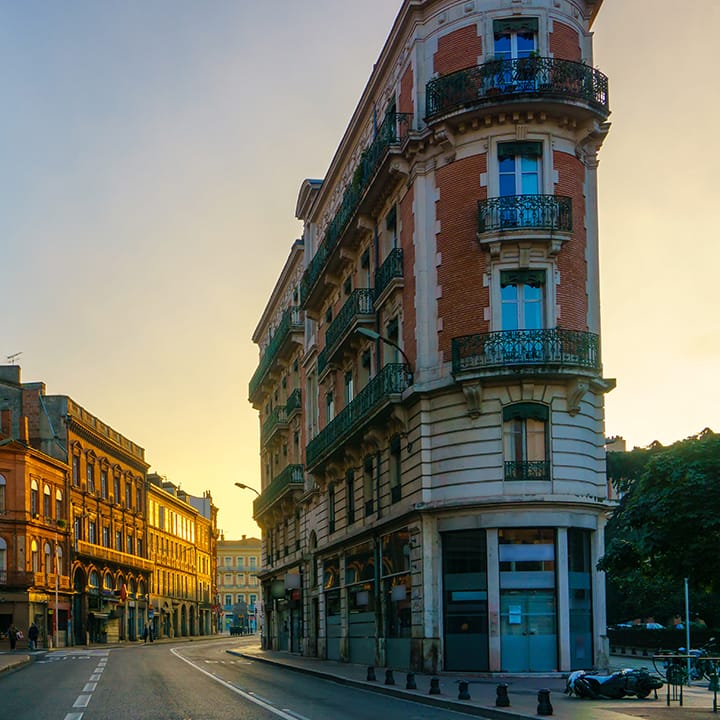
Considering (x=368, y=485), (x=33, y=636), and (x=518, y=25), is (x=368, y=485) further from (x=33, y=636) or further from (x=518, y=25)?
(x=33, y=636)

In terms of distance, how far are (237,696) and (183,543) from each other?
9633 cm

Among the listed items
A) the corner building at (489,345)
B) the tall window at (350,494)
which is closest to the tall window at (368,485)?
the corner building at (489,345)

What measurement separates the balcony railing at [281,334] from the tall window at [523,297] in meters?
24.7

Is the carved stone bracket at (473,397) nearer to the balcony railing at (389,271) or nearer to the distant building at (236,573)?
the balcony railing at (389,271)

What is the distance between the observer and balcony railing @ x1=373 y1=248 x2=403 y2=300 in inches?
1364

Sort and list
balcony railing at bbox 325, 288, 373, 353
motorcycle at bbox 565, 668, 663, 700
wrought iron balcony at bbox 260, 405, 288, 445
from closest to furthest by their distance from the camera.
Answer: motorcycle at bbox 565, 668, 663, 700 < balcony railing at bbox 325, 288, 373, 353 < wrought iron balcony at bbox 260, 405, 288, 445

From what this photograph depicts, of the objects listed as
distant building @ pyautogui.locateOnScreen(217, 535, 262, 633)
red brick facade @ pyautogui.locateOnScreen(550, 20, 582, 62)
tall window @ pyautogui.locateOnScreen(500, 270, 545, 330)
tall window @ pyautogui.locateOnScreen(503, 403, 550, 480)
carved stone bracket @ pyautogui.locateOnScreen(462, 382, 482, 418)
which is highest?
red brick facade @ pyautogui.locateOnScreen(550, 20, 582, 62)

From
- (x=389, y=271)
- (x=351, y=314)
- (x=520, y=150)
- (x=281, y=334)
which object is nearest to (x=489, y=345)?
(x=520, y=150)

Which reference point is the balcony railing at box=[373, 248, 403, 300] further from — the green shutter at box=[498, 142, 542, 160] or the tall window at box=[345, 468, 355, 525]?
the tall window at box=[345, 468, 355, 525]

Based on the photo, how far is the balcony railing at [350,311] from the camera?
38406mm

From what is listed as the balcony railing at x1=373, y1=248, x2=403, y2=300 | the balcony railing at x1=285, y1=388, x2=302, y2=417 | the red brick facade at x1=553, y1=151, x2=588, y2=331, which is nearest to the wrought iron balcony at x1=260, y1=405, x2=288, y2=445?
the balcony railing at x1=285, y1=388, x2=302, y2=417

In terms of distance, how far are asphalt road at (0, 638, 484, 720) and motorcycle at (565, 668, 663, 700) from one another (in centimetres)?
303

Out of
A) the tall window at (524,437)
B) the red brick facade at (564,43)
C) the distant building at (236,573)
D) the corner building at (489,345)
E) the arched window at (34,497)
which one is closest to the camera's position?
the corner building at (489,345)

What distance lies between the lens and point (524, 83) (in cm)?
3141
